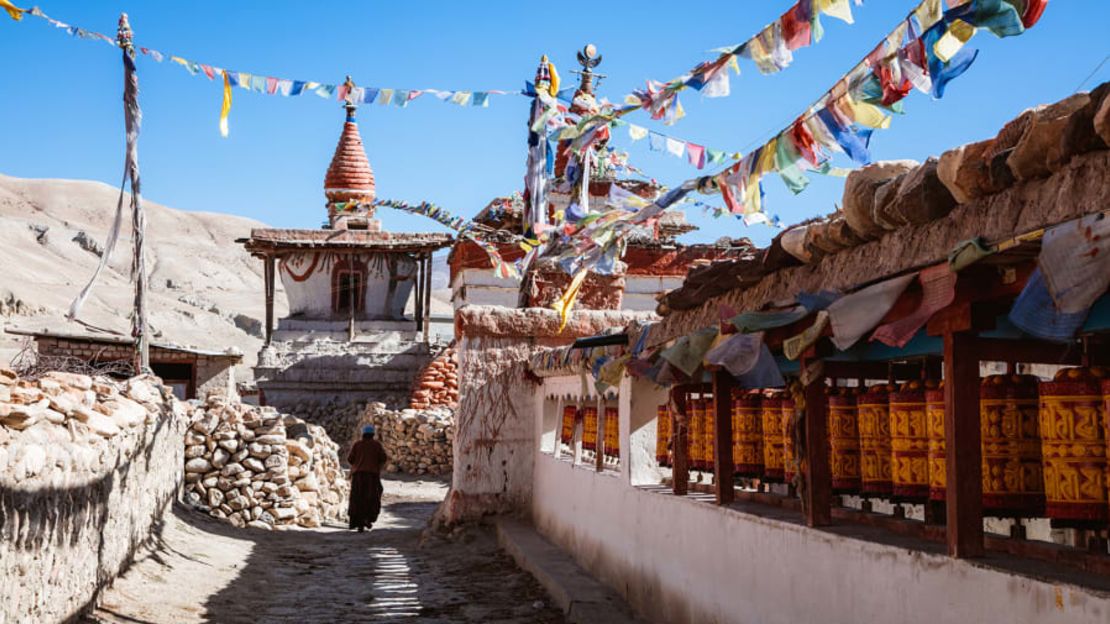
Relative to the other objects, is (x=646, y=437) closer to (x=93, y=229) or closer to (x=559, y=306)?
(x=559, y=306)

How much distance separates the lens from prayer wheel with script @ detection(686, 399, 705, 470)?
7.73 meters

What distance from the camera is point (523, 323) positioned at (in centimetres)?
1277

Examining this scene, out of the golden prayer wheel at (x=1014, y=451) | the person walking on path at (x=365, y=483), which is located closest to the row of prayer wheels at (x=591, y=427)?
the person walking on path at (x=365, y=483)

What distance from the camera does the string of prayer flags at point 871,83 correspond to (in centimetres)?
516

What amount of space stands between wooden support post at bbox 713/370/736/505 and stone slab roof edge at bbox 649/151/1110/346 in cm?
62

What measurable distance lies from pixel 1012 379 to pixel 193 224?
395 feet

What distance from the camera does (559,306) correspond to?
12.8m

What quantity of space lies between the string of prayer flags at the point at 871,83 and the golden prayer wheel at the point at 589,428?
3.39 meters

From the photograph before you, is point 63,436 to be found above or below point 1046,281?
below

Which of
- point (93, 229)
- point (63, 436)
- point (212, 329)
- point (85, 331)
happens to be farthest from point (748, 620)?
point (93, 229)

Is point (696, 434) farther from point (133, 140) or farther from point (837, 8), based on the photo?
point (133, 140)

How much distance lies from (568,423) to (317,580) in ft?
10.4

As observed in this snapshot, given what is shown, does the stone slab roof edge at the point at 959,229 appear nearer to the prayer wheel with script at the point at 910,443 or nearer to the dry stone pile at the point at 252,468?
the prayer wheel with script at the point at 910,443

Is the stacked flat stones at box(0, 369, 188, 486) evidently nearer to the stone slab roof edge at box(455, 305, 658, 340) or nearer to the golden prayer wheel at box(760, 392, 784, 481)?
the stone slab roof edge at box(455, 305, 658, 340)
